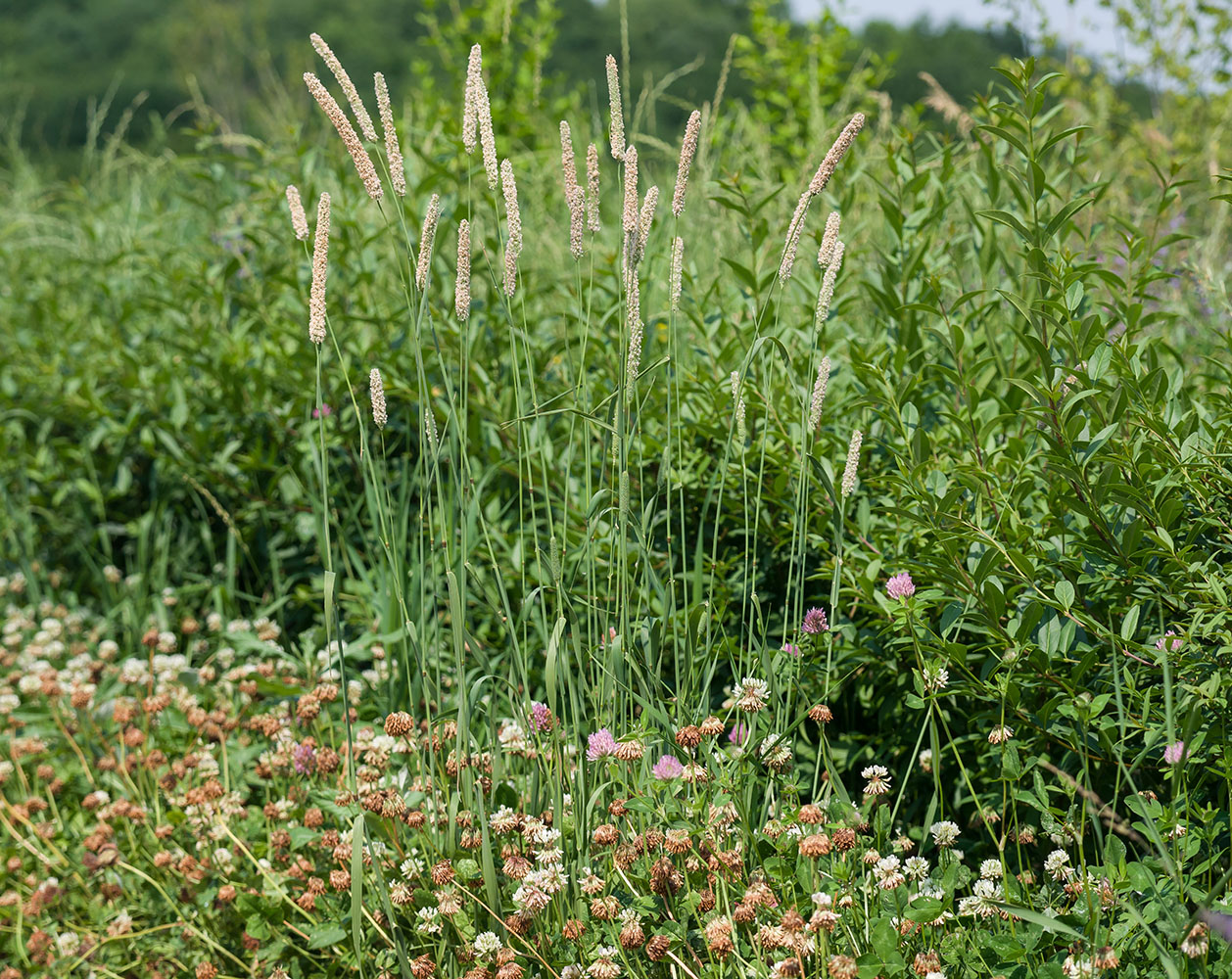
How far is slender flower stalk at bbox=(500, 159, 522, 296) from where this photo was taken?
144cm

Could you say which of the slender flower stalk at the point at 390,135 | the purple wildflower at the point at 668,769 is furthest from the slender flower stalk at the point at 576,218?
the purple wildflower at the point at 668,769

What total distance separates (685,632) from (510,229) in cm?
71

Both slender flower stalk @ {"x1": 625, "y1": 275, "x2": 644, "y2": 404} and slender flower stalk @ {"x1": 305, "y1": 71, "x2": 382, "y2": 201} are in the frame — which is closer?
slender flower stalk @ {"x1": 305, "y1": 71, "x2": 382, "y2": 201}

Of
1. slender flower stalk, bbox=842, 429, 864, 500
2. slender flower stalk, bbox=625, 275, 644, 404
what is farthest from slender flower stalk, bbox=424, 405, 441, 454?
slender flower stalk, bbox=842, 429, 864, 500

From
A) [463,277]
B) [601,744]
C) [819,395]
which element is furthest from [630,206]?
[601,744]

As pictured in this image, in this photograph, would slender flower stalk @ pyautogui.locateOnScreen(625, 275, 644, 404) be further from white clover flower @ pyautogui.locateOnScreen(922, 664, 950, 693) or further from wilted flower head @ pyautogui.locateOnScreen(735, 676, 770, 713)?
white clover flower @ pyautogui.locateOnScreen(922, 664, 950, 693)

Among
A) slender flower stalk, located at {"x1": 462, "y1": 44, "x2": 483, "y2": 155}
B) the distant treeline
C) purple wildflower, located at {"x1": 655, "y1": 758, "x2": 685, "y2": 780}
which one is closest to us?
slender flower stalk, located at {"x1": 462, "y1": 44, "x2": 483, "y2": 155}

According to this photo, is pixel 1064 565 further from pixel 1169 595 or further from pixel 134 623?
pixel 134 623

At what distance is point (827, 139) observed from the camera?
10.4 ft

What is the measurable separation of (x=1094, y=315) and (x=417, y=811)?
1.31m

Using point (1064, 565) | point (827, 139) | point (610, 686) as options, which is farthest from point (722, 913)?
point (827, 139)

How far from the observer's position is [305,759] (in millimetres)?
1923

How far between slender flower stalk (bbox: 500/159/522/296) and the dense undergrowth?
2cm

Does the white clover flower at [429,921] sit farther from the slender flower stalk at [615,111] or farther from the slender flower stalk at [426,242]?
the slender flower stalk at [615,111]
